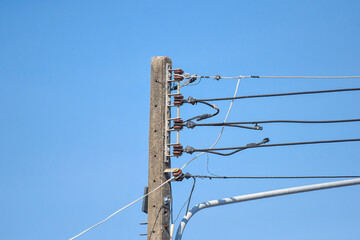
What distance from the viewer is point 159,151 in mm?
15664

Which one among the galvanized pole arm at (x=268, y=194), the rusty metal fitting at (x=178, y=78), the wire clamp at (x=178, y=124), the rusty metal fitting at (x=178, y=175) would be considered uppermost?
the rusty metal fitting at (x=178, y=78)

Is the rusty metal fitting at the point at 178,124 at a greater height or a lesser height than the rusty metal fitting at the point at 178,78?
lesser

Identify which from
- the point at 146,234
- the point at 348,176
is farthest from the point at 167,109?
the point at 348,176

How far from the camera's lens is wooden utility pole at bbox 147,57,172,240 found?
15.5 m

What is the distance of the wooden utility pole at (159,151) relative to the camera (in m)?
15.5

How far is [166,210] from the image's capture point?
15555mm

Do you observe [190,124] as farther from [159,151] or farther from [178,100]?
[159,151]

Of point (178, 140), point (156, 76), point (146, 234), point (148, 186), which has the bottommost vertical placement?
point (146, 234)

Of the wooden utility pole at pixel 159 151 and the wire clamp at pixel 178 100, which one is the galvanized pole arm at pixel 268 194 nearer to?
the wooden utility pole at pixel 159 151

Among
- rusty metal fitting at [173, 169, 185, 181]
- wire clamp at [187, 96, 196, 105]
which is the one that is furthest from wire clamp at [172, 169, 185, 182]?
wire clamp at [187, 96, 196, 105]

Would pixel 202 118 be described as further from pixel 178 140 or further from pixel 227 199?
pixel 227 199

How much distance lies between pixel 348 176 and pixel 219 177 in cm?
329

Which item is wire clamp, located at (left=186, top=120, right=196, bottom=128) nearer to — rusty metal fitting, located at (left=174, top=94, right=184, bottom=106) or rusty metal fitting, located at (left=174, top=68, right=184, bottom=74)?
rusty metal fitting, located at (left=174, top=94, right=184, bottom=106)

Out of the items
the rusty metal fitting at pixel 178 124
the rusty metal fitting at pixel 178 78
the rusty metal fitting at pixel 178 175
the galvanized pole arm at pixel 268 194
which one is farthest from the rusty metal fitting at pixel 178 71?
the galvanized pole arm at pixel 268 194
